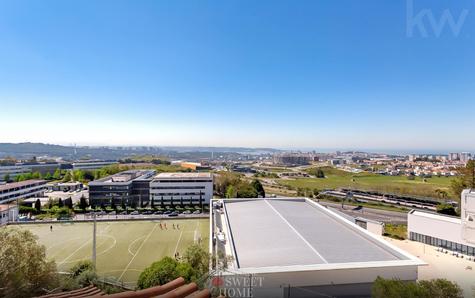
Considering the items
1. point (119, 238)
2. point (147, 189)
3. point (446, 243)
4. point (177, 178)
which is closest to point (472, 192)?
point (446, 243)

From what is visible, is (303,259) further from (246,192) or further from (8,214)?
(8,214)

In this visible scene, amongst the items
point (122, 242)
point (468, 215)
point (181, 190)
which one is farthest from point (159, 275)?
point (181, 190)

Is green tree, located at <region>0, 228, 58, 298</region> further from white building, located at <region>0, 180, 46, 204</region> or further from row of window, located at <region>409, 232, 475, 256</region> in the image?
white building, located at <region>0, 180, 46, 204</region>

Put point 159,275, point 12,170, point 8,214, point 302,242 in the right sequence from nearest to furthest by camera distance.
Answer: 1. point 159,275
2. point 302,242
3. point 8,214
4. point 12,170

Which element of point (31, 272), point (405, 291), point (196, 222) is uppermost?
point (405, 291)

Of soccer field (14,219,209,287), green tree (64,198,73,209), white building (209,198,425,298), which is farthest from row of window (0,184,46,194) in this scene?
white building (209,198,425,298)

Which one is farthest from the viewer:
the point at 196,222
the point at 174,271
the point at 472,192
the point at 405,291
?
the point at 196,222

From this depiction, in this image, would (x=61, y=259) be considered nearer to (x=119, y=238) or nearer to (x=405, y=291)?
(x=119, y=238)
